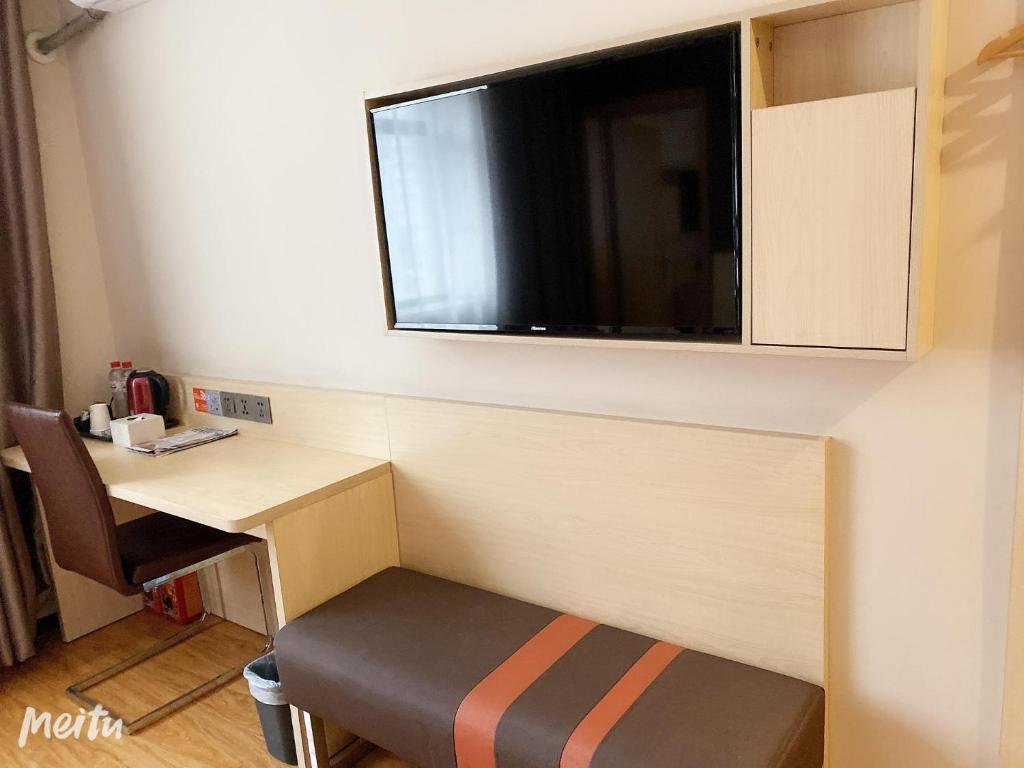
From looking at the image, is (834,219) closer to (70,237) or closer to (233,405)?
(233,405)

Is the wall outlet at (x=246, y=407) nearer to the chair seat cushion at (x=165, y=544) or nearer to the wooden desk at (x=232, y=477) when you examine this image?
the wooden desk at (x=232, y=477)

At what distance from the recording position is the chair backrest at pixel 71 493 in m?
2.15

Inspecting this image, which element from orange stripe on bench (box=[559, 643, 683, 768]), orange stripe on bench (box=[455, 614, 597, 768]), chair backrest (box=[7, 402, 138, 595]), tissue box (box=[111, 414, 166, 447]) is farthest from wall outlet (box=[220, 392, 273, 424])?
orange stripe on bench (box=[559, 643, 683, 768])

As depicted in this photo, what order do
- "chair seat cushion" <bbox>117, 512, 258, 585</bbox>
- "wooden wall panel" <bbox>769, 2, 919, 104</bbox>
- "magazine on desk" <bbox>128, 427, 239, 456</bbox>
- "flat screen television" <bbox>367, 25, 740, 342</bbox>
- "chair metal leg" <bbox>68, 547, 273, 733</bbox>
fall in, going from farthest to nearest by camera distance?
"magazine on desk" <bbox>128, 427, 239, 456</bbox> < "chair metal leg" <bbox>68, 547, 273, 733</bbox> < "chair seat cushion" <bbox>117, 512, 258, 585</bbox> < "flat screen television" <bbox>367, 25, 740, 342</bbox> < "wooden wall panel" <bbox>769, 2, 919, 104</bbox>

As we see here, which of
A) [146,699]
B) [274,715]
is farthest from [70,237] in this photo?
[274,715]

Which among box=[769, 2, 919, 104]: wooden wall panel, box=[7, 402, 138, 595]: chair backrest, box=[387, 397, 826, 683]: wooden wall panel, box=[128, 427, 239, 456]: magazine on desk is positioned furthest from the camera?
box=[128, 427, 239, 456]: magazine on desk

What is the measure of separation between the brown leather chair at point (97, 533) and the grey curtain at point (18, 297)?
353mm

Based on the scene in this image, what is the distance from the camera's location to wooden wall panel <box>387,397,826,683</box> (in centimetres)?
161

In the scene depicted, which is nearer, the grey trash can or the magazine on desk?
the grey trash can

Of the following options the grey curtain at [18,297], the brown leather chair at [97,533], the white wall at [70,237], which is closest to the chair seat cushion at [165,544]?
the brown leather chair at [97,533]

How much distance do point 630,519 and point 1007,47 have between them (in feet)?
3.72

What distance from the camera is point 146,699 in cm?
252

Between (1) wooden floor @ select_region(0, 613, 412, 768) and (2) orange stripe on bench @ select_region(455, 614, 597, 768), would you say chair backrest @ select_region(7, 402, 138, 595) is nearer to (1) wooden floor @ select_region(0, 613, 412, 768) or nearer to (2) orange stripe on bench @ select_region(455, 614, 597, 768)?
(1) wooden floor @ select_region(0, 613, 412, 768)

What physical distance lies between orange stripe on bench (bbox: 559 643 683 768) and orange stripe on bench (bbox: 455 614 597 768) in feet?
0.51
